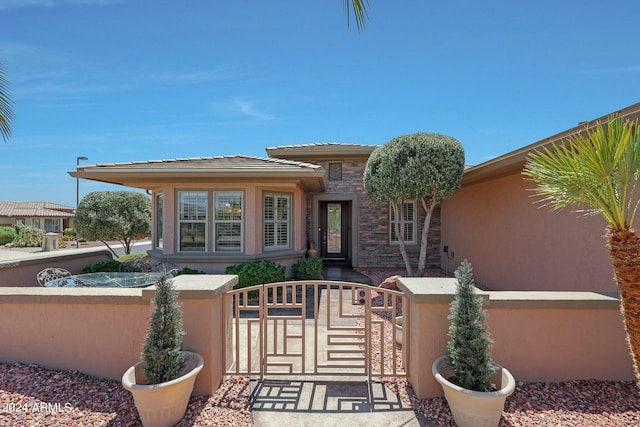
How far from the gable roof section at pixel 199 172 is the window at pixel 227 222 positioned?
1.71ft

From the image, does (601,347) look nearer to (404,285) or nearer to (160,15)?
(404,285)

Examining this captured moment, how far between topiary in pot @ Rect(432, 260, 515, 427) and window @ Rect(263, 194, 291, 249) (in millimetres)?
6062

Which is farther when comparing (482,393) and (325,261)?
(325,261)

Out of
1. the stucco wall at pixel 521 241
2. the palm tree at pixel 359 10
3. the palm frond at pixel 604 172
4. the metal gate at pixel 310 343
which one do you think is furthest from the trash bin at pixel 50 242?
the palm frond at pixel 604 172

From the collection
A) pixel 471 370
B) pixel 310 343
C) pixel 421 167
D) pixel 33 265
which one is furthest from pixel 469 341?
pixel 33 265

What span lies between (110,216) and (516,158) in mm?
12973

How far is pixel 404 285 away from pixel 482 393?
3.99 feet

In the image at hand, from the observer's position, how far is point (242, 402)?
311 cm

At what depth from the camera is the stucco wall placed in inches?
201

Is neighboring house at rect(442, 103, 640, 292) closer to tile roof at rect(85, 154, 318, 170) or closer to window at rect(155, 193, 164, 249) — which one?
tile roof at rect(85, 154, 318, 170)

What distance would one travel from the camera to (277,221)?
8.59 m

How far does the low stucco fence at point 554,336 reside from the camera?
3252mm

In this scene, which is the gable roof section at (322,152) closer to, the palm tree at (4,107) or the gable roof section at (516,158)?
the gable roof section at (516,158)

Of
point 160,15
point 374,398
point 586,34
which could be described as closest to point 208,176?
point 160,15
